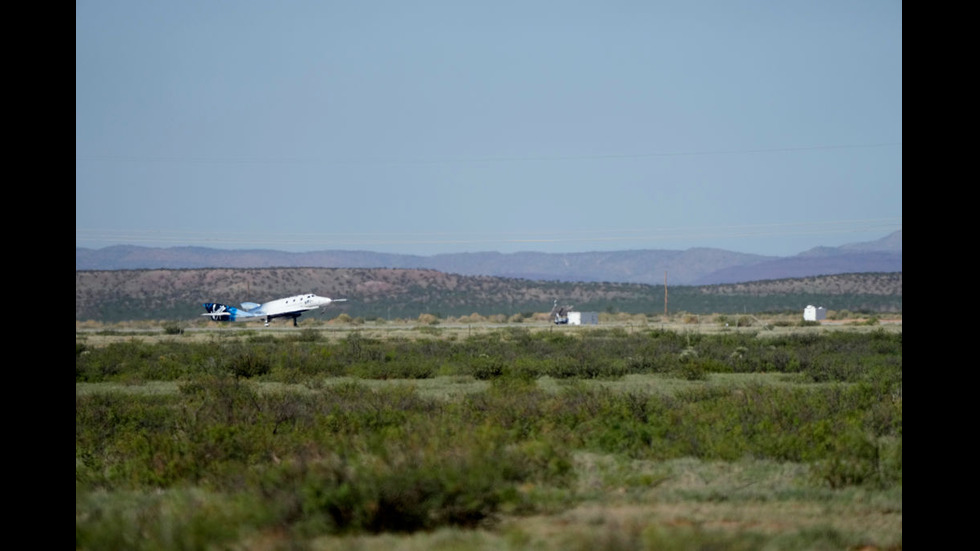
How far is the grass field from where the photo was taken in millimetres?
8891

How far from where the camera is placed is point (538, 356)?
3709cm

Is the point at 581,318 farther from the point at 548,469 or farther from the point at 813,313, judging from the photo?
the point at 548,469

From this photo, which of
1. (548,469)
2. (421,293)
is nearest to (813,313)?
(421,293)

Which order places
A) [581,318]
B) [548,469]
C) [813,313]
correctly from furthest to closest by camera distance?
[581,318], [813,313], [548,469]

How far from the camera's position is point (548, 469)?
466 inches

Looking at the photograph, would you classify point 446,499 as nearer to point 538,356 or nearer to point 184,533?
point 184,533

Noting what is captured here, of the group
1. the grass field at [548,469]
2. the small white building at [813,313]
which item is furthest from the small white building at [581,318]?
the grass field at [548,469]

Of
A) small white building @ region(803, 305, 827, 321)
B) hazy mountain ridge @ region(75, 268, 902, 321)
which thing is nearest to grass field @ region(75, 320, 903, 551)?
small white building @ region(803, 305, 827, 321)

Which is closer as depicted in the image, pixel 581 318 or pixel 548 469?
pixel 548 469

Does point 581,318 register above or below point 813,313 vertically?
below

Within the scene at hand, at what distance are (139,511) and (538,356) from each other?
27707 millimetres

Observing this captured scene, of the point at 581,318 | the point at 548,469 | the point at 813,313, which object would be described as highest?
the point at 548,469
